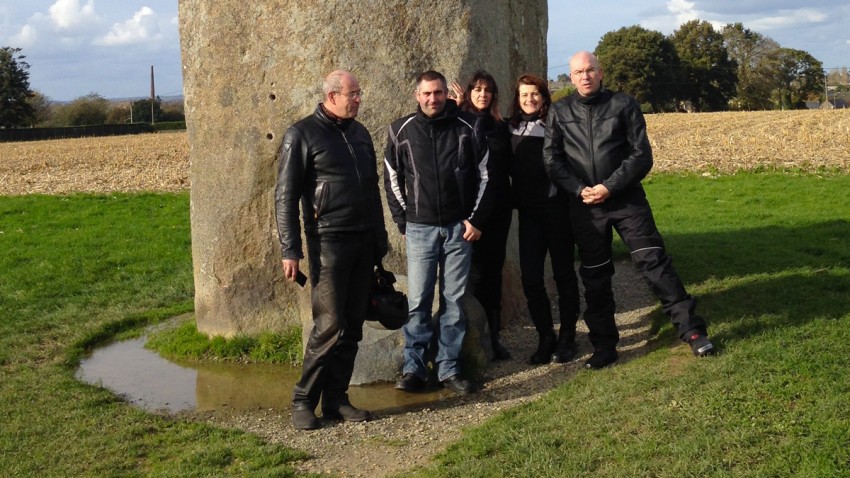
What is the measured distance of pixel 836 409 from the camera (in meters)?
5.27

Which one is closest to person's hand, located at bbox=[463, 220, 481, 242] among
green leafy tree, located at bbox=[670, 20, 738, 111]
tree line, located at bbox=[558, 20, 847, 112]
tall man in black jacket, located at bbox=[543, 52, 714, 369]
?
tall man in black jacket, located at bbox=[543, 52, 714, 369]

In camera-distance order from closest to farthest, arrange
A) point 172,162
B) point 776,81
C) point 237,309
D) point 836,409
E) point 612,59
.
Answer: point 836,409 → point 237,309 → point 172,162 → point 612,59 → point 776,81

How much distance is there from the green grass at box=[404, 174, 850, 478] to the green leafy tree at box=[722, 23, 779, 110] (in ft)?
225

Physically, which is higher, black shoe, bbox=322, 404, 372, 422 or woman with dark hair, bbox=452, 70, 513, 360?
woman with dark hair, bbox=452, 70, 513, 360

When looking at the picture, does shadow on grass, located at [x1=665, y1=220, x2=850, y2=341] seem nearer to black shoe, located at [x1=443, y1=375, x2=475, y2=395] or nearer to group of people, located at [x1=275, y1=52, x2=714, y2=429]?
group of people, located at [x1=275, y1=52, x2=714, y2=429]

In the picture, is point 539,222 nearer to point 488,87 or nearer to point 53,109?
point 488,87

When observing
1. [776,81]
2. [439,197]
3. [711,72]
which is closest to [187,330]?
[439,197]

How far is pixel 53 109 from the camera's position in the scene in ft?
245

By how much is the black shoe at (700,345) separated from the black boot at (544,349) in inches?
54.6

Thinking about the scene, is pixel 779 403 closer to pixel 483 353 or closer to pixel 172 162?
pixel 483 353

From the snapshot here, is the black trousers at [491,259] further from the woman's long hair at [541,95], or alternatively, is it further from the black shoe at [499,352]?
the woman's long hair at [541,95]

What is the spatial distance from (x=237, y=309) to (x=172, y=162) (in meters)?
23.5

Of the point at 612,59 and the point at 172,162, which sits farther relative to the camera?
the point at 612,59

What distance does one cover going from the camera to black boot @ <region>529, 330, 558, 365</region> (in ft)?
25.2
